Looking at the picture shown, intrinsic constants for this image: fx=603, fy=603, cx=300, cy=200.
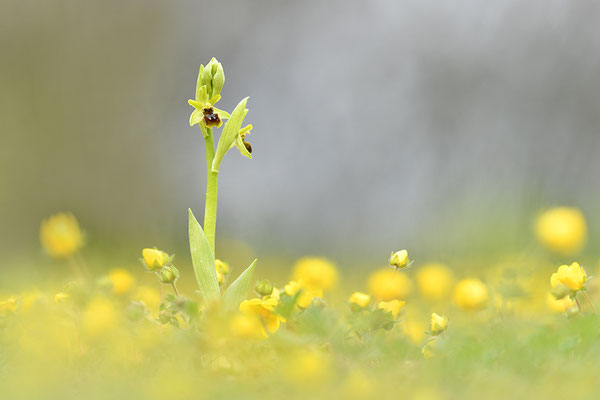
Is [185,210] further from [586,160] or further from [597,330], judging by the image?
[597,330]

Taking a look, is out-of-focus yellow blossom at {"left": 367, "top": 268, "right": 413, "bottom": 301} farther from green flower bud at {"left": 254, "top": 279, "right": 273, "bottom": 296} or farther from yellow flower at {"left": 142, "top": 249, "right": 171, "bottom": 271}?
yellow flower at {"left": 142, "top": 249, "right": 171, "bottom": 271}

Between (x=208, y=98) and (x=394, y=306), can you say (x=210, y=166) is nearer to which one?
(x=208, y=98)

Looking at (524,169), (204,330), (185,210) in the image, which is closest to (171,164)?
(185,210)

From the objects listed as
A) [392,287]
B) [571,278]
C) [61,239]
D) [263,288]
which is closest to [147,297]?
[61,239]

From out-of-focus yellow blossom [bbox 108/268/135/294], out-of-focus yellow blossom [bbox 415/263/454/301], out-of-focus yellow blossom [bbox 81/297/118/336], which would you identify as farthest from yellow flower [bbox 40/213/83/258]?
out-of-focus yellow blossom [bbox 415/263/454/301]

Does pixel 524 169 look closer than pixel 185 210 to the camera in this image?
Yes

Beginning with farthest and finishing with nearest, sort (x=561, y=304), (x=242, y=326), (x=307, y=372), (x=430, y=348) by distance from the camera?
(x=561, y=304), (x=430, y=348), (x=242, y=326), (x=307, y=372)
